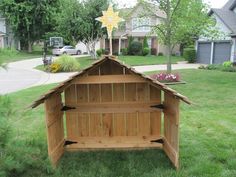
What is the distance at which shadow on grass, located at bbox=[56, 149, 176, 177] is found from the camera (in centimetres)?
424

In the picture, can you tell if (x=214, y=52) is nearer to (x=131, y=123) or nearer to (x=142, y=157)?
(x=131, y=123)

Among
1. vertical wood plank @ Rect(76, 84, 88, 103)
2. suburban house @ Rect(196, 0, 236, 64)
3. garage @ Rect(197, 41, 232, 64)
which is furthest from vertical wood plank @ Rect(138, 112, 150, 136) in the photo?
garage @ Rect(197, 41, 232, 64)

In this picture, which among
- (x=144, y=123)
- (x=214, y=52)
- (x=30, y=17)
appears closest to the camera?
(x=144, y=123)

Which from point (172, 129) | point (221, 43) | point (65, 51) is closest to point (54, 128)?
point (172, 129)

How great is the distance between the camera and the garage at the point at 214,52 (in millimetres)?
24719

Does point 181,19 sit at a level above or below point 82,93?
above

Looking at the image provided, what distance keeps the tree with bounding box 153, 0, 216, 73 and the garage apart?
11.3 metres

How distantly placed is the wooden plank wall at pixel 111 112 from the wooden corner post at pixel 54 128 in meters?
Result: 0.22

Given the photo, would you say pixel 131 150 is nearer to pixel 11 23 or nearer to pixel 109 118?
pixel 109 118

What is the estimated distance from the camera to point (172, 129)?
4566 millimetres

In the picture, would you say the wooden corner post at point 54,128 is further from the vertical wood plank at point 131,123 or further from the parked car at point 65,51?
the parked car at point 65,51

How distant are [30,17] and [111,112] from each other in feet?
113

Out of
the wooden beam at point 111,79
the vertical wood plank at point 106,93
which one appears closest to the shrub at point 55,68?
the vertical wood plank at point 106,93

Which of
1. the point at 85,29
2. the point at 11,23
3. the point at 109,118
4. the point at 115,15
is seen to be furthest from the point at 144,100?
the point at 11,23
